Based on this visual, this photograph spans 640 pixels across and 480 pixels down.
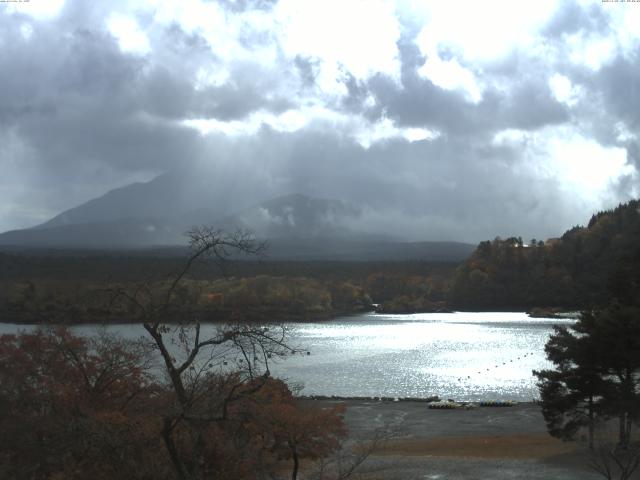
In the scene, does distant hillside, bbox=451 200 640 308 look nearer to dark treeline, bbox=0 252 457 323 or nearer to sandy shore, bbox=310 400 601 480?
dark treeline, bbox=0 252 457 323

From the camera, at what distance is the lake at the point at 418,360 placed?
43.1 metres

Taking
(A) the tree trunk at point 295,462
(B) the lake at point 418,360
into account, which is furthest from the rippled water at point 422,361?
(A) the tree trunk at point 295,462

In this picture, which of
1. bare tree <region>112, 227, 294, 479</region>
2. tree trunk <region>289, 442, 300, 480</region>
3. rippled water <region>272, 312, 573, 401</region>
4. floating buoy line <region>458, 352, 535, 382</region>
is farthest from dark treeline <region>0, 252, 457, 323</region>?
bare tree <region>112, 227, 294, 479</region>

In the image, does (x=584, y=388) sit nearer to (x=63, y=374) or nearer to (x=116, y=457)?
(x=63, y=374)

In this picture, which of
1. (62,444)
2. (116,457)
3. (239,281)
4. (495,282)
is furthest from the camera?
(495,282)

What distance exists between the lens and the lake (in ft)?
141

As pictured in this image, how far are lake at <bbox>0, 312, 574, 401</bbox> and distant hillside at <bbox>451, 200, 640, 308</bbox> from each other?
100ft

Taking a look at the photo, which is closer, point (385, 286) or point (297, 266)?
point (385, 286)

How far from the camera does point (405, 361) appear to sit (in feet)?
190

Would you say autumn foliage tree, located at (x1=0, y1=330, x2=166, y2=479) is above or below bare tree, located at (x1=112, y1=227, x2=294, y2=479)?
below

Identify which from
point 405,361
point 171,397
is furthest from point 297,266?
point 171,397

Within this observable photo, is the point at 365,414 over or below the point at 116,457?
below

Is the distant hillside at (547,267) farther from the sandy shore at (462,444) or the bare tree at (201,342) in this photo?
the bare tree at (201,342)

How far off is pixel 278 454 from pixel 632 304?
13.8 metres
